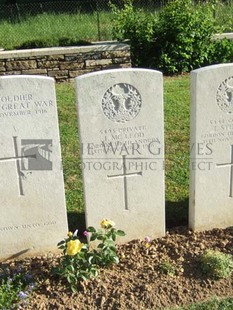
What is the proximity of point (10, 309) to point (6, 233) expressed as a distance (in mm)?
712

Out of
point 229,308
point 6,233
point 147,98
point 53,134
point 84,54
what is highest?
point 84,54

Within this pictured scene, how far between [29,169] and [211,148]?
1.49 m

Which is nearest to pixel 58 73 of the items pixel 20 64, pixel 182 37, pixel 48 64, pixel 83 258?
pixel 48 64

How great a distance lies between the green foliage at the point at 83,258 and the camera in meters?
3.18

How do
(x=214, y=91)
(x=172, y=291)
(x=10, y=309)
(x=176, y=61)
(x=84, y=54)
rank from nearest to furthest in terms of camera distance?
(x=10, y=309) < (x=172, y=291) < (x=214, y=91) < (x=84, y=54) < (x=176, y=61)

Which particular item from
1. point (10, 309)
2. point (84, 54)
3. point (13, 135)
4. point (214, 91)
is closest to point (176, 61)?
point (84, 54)

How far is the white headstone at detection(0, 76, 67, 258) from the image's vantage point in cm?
324

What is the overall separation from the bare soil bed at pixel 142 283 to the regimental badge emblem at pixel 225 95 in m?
1.14

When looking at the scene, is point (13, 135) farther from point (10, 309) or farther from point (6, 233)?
point (10, 309)

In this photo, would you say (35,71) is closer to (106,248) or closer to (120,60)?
(120,60)

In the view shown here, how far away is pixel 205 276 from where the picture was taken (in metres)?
3.39

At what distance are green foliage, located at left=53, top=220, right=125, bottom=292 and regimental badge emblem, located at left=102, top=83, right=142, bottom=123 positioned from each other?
2.67 ft

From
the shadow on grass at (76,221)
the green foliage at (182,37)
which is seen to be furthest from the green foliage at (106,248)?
the green foliage at (182,37)

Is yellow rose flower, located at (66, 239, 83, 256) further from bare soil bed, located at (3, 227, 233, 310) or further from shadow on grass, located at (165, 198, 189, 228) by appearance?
shadow on grass, located at (165, 198, 189, 228)
